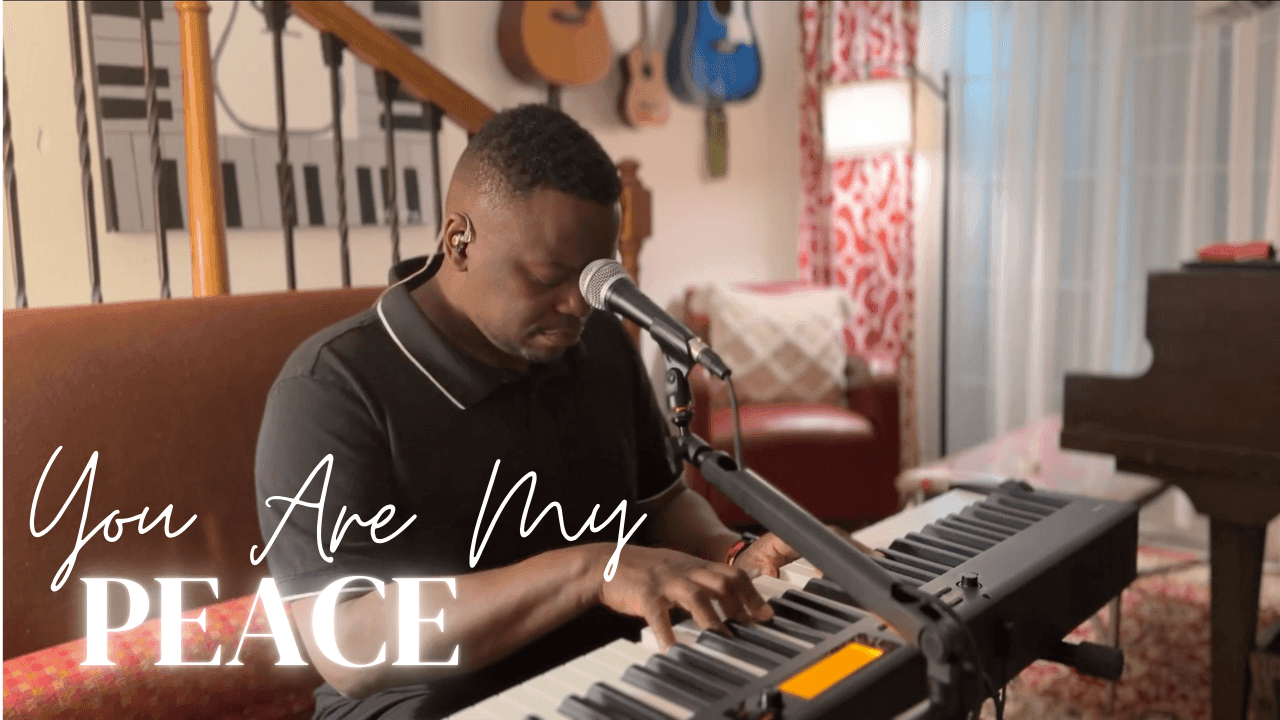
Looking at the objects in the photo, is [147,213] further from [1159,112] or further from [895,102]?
[1159,112]

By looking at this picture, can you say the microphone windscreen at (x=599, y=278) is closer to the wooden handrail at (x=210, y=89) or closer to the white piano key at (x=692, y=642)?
the white piano key at (x=692, y=642)

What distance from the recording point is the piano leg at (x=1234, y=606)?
190 centimetres

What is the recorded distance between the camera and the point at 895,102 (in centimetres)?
377

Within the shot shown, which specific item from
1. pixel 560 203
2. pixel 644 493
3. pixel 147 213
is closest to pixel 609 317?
pixel 644 493

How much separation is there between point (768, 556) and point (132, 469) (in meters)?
1.02

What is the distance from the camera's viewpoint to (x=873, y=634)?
81 centimetres

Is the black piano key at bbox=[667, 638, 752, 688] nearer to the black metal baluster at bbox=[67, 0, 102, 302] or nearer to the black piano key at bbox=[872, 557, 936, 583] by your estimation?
the black piano key at bbox=[872, 557, 936, 583]

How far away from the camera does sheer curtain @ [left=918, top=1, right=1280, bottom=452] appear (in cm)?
342

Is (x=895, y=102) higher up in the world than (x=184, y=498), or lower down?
higher up

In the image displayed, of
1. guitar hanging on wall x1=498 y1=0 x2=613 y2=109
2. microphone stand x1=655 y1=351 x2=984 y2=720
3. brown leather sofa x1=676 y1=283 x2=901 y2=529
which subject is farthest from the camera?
guitar hanging on wall x1=498 y1=0 x2=613 y2=109

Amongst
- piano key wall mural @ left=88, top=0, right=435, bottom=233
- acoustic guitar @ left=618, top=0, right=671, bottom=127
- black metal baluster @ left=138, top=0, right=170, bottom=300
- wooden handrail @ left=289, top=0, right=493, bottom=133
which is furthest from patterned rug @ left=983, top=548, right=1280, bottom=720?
acoustic guitar @ left=618, top=0, right=671, bottom=127

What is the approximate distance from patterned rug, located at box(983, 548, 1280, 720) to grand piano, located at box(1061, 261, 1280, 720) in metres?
0.34

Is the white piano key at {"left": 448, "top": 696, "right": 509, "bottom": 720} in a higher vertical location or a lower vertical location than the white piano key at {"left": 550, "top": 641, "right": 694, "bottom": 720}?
lower

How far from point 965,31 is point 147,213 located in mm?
3183
